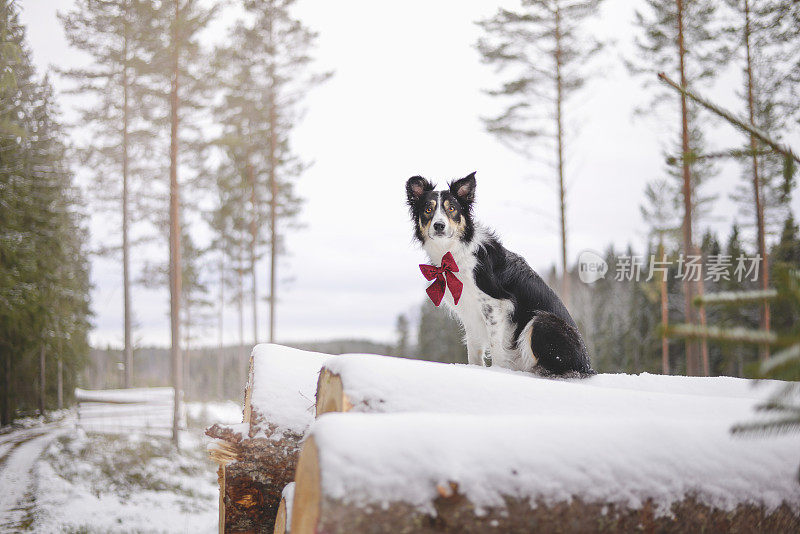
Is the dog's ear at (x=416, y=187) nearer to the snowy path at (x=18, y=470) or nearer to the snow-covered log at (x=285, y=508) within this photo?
the snow-covered log at (x=285, y=508)

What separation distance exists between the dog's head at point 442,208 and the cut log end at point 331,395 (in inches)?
62.5

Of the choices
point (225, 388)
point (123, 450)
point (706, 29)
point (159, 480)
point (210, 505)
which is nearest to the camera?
point (210, 505)

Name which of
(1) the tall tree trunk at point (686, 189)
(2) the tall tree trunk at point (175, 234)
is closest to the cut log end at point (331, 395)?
(2) the tall tree trunk at point (175, 234)

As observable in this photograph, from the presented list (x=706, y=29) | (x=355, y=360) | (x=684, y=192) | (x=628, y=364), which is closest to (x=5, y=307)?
(x=355, y=360)

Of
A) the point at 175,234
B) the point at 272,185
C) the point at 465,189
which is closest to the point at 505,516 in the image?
the point at 465,189

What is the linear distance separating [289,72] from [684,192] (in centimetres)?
1094

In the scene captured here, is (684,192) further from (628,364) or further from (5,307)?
(628,364)

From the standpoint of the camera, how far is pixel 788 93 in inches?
530

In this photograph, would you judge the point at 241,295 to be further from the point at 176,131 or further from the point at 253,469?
the point at 253,469

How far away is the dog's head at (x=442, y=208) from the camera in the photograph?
3.68m

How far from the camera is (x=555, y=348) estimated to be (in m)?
3.23

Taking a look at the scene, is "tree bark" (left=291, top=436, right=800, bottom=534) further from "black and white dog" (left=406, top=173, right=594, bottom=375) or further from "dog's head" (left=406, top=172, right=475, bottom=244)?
"dog's head" (left=406, top=172, right=475, bottom=244)

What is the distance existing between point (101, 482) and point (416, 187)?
28.7ft

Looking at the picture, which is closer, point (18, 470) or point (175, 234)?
point (18, 470)
